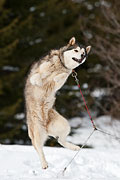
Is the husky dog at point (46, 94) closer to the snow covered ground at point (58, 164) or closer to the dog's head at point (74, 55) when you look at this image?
the dog's head at point (74, 55)

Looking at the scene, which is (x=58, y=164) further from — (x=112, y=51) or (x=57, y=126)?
(x=112, y=51)

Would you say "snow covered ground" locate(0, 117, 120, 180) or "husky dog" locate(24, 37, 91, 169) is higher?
"husky dog" locate(24, 37, 91, 169)

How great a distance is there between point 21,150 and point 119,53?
313 inches

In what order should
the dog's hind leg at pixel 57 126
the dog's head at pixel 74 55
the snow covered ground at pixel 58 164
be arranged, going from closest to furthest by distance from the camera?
the dog's head at pixel 74 55 → the dog's hind leg at pixel 57 126 → the snow covered ground at pixel 58 164

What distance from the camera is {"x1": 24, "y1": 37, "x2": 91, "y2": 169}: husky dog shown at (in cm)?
655

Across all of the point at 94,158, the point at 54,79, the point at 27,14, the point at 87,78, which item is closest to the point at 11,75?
the point at 27,14

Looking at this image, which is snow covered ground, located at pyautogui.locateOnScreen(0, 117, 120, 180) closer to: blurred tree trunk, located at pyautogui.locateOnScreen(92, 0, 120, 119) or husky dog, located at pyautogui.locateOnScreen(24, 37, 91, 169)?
husky dog, located at pyautogui.locateOnScreen(24, 37, 91, 169)

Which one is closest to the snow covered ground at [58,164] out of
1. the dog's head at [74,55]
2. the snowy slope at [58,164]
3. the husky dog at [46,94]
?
the snowy slope at [58,164]

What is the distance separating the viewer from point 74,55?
20.7 ft

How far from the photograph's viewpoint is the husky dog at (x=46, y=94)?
6555mm

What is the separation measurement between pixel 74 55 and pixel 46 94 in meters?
0.92

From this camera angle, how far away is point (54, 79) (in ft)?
21.3

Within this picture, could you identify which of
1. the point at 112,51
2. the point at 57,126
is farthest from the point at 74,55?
the point at 112,51

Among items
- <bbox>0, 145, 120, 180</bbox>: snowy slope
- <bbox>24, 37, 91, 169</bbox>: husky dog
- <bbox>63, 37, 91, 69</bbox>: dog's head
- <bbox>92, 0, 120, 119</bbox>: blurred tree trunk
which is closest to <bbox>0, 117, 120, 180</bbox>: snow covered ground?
<bbox>0, 145, 120, 180</bbox>: snowy slope
